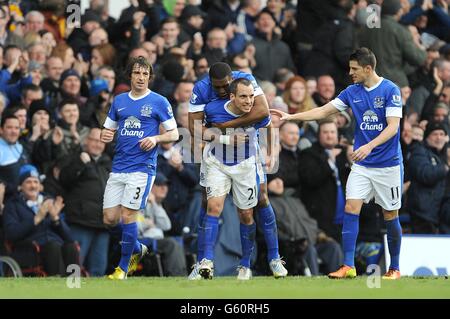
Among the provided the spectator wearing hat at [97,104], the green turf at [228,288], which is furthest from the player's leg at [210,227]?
the spectator wearing hat at [97,104]

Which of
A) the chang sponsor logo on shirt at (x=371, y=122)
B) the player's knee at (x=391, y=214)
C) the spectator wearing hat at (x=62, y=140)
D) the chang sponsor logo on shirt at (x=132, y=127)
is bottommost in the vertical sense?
the player's knee at (x=391, y=214)

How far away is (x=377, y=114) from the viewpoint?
13.8 meters

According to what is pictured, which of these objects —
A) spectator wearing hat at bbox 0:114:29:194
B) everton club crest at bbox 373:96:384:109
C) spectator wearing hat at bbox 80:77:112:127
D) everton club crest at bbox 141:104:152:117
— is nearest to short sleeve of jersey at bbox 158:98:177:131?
everton club crest at bbox 141:104:152:117

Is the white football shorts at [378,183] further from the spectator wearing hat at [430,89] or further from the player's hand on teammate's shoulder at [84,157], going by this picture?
the spectator wearing hat at [430,89]

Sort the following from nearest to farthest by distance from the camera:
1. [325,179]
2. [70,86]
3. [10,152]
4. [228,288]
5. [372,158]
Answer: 1. [228,288]
2. [372,158]
3. [10,152]
4. [325,179]
5. [70,86]

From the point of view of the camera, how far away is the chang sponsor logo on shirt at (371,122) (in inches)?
544

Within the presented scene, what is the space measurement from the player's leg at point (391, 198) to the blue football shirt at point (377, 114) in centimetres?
10

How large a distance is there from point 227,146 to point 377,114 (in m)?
1.73

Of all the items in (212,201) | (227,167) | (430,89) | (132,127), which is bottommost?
(212,201)

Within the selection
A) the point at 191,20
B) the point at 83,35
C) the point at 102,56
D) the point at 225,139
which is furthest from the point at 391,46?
the point at 225,139

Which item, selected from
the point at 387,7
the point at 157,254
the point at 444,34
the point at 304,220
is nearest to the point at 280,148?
the point at 304,220

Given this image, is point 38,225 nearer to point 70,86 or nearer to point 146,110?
point 70,86

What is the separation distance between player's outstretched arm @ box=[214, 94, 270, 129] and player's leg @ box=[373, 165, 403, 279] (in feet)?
4.66

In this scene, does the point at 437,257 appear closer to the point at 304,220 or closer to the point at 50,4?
the point at 304,220
